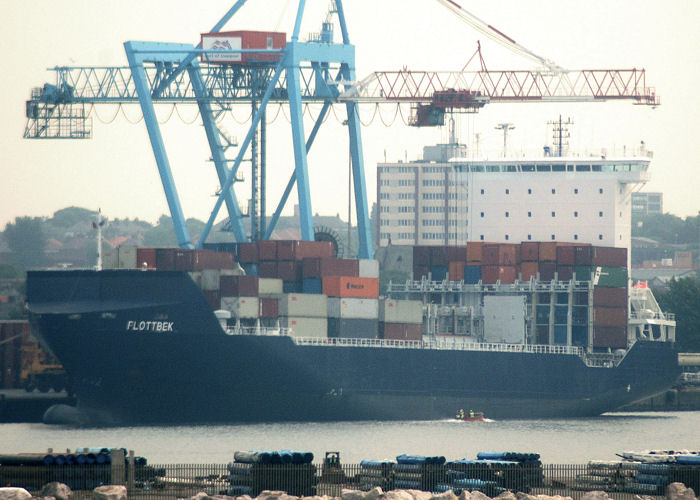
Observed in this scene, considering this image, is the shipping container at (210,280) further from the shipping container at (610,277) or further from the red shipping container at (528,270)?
the shipping container at (610,277)

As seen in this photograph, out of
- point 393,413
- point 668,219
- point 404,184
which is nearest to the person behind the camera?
point 393,413

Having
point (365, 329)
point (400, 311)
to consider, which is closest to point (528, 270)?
point (400, 311)

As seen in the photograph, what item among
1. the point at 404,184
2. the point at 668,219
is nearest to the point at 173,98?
the point at 404,184

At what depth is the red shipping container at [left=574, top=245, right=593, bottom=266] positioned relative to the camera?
57.4 metres

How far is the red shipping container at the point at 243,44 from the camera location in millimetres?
53781

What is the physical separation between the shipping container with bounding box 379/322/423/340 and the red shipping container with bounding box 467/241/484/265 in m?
5.42

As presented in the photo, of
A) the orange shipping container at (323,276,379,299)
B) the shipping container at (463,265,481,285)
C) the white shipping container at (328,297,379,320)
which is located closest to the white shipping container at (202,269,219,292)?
the orange shipping container at (323,276,379,299)

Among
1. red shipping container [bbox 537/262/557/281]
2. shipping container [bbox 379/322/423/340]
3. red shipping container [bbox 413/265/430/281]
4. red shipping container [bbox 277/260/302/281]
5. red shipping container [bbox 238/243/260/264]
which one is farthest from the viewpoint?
red shipping container [bbox 413/265/430/281]

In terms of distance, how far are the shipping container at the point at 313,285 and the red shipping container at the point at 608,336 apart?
40.3 feet

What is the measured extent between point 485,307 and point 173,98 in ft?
47.6

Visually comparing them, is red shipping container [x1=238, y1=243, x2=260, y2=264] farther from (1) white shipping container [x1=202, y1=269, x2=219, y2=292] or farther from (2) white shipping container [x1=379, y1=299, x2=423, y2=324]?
(2) white shipping container [x1=379, y1=299, x2=423, y2=324]

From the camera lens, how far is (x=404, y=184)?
148625mm

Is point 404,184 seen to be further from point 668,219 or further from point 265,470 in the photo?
point 265,470

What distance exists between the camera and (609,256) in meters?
58.2
